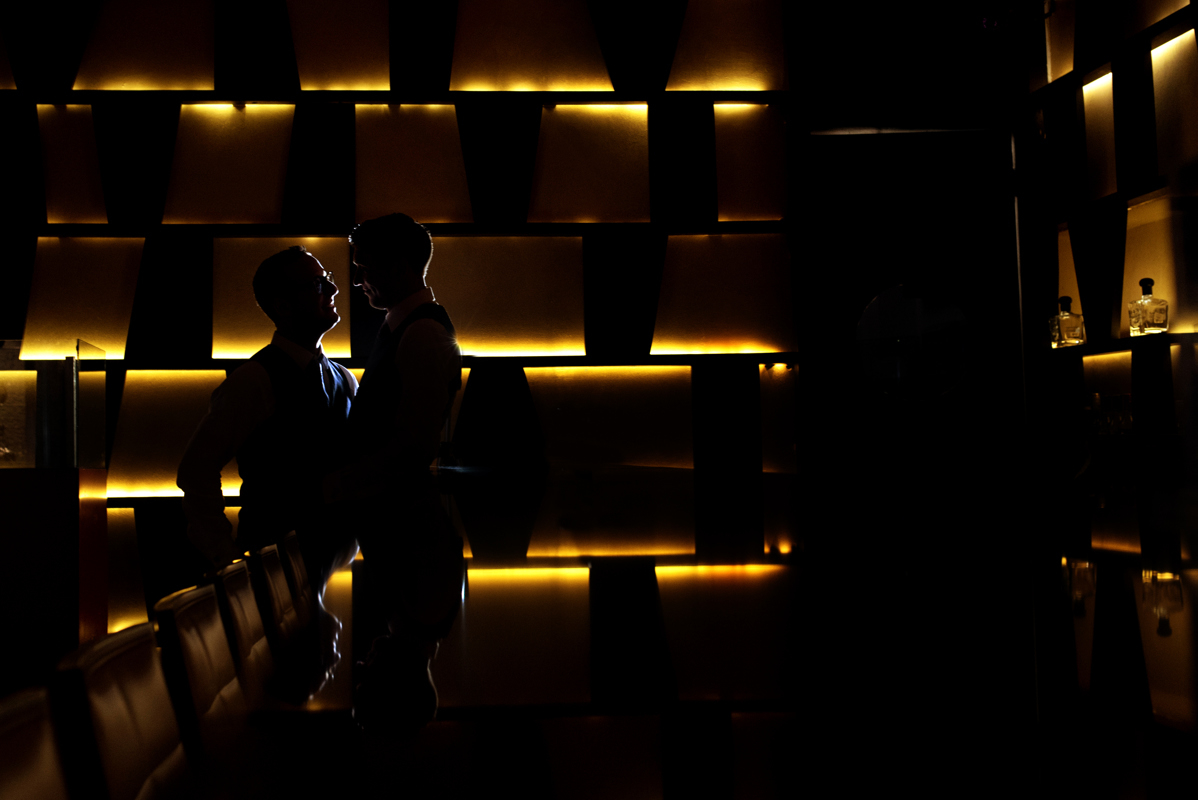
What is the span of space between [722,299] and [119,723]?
3658mm

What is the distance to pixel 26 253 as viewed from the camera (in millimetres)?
3674

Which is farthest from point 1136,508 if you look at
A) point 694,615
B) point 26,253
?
point 26,253

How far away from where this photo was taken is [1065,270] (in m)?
3.88

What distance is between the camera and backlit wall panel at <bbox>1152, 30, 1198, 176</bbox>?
10.0 ft

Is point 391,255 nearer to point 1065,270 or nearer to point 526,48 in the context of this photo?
point 526,48

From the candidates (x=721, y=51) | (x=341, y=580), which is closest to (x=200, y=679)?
(x=341, y=580)

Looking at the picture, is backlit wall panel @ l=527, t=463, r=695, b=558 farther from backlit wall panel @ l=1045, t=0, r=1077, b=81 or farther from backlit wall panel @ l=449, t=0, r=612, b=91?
backlit wall panel @ l=1045, t=0, r=1077, b=81

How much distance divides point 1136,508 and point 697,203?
2381 mm

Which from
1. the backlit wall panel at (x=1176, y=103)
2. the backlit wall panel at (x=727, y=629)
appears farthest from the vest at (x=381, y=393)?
the backlit wall panel at (x=1176, y=103)

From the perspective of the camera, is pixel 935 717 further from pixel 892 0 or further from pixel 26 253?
pixel 26 253

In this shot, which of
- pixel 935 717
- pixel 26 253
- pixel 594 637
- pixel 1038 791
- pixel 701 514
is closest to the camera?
pixel 1038 791

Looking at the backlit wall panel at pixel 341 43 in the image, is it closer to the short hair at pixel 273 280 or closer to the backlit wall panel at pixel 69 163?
the backlit wall panel at pixel 69 163

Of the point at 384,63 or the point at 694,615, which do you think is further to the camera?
the point at 384,63

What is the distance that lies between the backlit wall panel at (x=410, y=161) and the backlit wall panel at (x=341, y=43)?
6.8 inches
